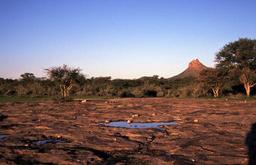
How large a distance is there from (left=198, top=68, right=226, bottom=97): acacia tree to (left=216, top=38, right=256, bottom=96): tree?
1460mm

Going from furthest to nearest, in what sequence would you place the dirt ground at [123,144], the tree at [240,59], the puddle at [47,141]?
the tree at [240,59]
the puddle at [47,141]
the dirt ground at [123,144]

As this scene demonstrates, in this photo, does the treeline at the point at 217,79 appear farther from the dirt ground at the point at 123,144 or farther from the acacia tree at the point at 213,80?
the dirt ground at the point at 123,144

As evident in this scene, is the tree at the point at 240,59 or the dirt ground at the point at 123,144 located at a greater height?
the tree at the point at 240,59

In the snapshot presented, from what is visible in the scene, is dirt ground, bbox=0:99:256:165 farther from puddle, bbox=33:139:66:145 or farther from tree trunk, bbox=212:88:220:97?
tree trunk, bbox=212:88:220:97

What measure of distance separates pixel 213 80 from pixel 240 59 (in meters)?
4.73

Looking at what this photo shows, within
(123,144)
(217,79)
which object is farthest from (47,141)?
(217,79)

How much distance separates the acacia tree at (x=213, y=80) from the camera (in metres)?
45.2

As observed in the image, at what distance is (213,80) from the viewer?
45469 millimetres

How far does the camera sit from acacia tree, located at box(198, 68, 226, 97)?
45219mm

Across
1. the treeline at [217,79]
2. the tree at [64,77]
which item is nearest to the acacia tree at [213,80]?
the treeline at [217,79]

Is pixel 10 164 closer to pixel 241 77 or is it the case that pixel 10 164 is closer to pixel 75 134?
pixel 75 134

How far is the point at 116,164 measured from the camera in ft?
30.9

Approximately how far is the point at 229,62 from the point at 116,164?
40.5 meters

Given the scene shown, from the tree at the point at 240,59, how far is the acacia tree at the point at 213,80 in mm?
1460
